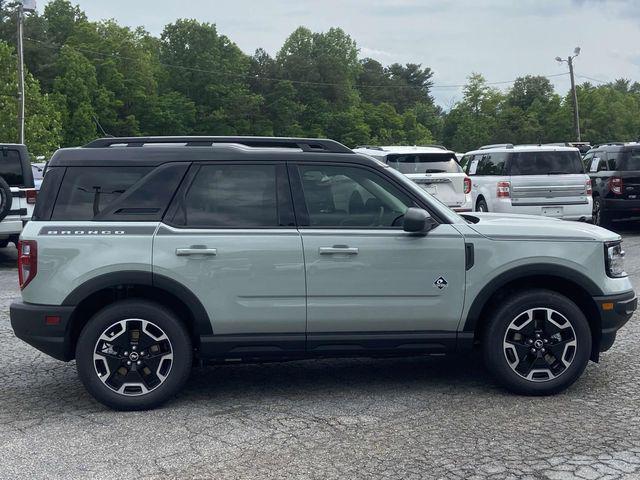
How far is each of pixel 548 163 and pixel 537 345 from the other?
444 inches

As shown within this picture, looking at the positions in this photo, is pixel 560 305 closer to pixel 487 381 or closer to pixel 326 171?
pixel 487 381

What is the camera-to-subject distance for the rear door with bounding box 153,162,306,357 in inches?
227

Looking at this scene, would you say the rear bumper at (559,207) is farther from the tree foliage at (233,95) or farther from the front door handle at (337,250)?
the tree foliage at (233,95)

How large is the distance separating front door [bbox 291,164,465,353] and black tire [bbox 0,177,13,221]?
8.46 m

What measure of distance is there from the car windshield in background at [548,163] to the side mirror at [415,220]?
11.4 meters

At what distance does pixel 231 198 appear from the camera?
5957 millimetres

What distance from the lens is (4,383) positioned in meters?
6.60

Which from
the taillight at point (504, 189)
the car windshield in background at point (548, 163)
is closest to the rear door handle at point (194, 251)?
the taillight at point (504, 189)

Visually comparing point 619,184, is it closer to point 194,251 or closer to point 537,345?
point 537,345

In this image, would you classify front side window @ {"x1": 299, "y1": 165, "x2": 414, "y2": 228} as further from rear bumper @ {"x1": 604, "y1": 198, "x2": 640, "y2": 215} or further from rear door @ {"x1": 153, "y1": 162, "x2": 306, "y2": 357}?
rear bumper @ {"x1": 604, "y1": 198, "x2": 640, "y2": 215}

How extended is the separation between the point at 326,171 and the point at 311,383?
1.62 meters

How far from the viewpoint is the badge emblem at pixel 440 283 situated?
5906 mm

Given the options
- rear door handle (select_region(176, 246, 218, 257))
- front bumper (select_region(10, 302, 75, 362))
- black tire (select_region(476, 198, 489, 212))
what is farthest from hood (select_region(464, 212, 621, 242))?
black tire (select_region(476, 198, 489, 212))

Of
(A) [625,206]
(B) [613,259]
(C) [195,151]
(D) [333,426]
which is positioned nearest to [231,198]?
(C) [195,151]
